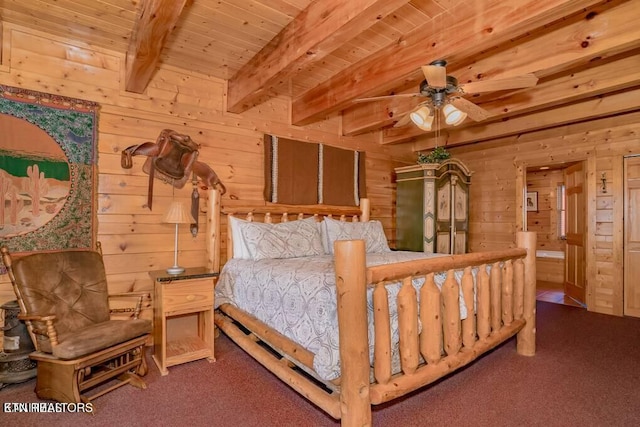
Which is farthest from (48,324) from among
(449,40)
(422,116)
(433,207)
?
(433,207)

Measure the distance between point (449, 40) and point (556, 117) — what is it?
238 cm

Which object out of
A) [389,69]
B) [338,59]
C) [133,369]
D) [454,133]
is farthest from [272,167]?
[454,133]

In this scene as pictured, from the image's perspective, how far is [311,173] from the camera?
395cm

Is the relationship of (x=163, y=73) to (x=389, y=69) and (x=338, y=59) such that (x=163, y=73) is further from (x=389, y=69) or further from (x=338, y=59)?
(x=389, y=69)

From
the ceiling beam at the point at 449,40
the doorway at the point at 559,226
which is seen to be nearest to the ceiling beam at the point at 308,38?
the ceiling beam at the point at 449,40

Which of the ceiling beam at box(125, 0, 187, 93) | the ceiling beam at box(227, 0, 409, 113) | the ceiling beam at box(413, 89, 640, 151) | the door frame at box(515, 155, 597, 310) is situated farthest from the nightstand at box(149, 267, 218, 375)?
the door frame at box(515, 155, 597, 310)

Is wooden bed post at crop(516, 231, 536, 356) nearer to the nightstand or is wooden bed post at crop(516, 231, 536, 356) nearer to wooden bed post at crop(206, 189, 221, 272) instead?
the nightstand

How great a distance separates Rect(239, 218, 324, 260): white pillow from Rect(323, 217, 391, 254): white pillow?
0.46 feet

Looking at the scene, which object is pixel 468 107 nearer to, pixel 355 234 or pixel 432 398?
pixel 355 234

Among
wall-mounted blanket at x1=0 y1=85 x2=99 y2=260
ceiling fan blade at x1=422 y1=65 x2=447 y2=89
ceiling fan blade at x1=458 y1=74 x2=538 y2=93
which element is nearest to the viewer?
ceiling fan blade at x1=422 y1=65 x2=447 y2=89

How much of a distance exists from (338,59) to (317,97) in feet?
1.64

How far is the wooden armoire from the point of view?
4.36m

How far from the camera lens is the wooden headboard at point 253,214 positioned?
10.2 feet

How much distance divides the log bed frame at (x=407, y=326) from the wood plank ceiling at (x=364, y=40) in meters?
1.34
